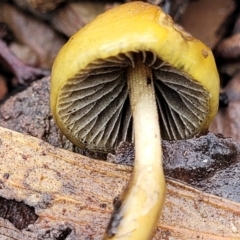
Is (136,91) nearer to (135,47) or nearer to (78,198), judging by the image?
(135,47)

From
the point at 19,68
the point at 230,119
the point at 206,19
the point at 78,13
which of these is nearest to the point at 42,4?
the point at 78,13

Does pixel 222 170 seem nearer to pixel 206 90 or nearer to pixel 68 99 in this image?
pixel 206 90

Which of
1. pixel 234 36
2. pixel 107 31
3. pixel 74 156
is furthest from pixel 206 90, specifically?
pixel 234 36

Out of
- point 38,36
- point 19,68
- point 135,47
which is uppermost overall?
point 135,47

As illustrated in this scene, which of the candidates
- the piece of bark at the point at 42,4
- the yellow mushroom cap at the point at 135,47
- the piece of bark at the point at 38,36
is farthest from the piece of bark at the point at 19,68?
the yellow mushroom cap at the point at 135,47

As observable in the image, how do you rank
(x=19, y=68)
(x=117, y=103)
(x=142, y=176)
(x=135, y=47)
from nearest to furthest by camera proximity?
(x=135, y=47) → (x=142, y=176) → (x=117, y=103) → (x=19, y=68)

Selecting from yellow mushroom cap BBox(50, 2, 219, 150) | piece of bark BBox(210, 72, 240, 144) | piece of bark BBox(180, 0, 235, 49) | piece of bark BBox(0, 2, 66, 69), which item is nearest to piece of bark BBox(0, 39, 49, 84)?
piece of bark BBox(0, 2, 66, 69)
